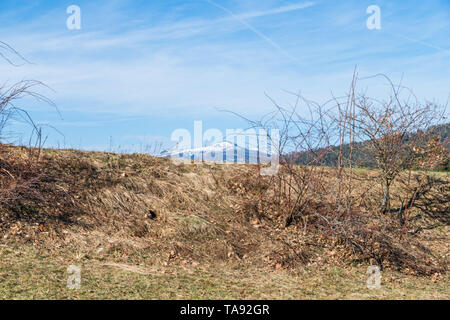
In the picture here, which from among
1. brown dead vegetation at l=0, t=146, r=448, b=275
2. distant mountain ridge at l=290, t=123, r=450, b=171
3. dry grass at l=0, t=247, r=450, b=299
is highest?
distant mountain ridge at l=290, t=123, r=450, b=171

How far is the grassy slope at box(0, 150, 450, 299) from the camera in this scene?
588cm

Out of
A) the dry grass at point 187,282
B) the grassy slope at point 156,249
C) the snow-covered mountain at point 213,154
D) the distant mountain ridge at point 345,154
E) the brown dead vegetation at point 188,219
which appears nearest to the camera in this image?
the dry grass at point 187,282

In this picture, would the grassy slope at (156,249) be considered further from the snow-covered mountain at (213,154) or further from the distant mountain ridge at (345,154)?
the distant mountain ridge at (345,154)

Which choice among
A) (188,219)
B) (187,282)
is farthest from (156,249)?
(187,282)

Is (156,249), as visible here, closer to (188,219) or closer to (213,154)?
(188,219)

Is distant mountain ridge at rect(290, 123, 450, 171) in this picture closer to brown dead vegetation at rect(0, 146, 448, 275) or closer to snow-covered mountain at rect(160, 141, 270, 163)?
brown dead vegetation at rect(0, 146, 448, 275)

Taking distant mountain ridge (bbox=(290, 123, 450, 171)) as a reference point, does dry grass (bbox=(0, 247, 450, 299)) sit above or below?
below

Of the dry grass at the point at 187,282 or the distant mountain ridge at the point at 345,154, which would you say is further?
the distant mountain ridge at the point at 345,154

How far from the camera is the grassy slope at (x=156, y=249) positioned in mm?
5883

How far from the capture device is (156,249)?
730cm

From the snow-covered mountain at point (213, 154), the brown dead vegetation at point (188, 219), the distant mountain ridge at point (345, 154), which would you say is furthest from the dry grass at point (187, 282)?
the snow-covered mountain at point (213, 154)

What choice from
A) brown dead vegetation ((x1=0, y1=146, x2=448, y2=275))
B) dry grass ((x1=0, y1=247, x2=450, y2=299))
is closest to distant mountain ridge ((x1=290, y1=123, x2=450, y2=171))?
brown dead vegetation ((x1=0, y1=146, x2=448, y2=275))

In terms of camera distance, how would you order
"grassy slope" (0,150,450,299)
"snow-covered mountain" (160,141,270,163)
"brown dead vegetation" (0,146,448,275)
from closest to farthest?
"grassy slope" (0,150,450,299) → "brown dead vegetation" (0,146,448,275) → "snow-covered mountain" (160,141,270,163)
